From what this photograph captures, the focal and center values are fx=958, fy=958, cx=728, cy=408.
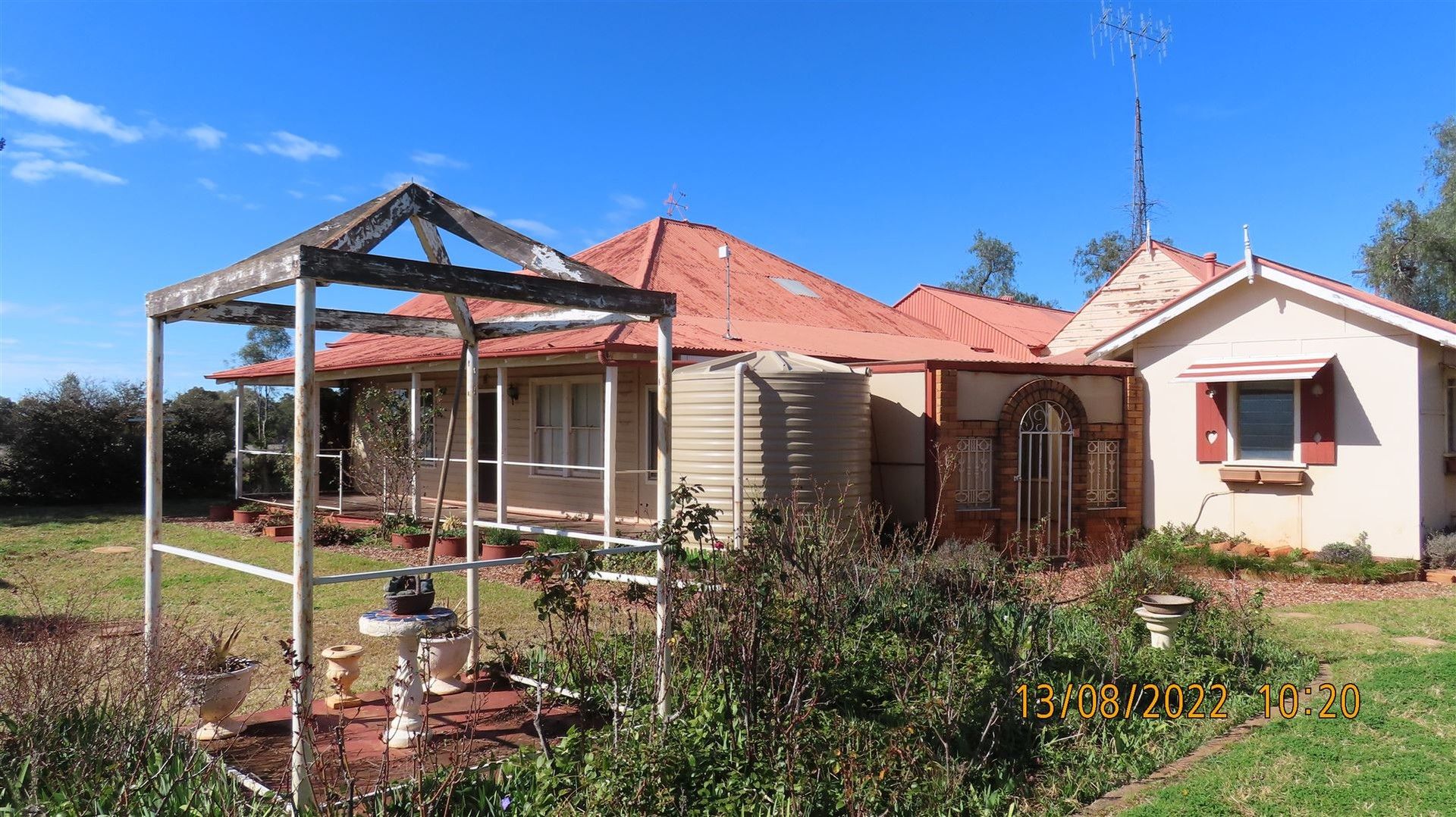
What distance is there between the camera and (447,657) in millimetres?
5328

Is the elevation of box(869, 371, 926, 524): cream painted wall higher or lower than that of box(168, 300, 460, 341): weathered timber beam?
lower

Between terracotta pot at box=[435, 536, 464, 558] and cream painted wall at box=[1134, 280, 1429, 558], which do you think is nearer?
cream painted wall at box=[1134, 280, 1429, 558]

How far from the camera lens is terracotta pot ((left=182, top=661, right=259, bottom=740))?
453 cm

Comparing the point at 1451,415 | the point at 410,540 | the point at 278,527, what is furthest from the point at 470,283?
the point at 1451,415

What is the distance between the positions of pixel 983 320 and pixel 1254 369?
13.7 metres

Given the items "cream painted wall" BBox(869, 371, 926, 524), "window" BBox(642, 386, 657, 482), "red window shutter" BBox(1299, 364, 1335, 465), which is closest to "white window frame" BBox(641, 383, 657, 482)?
"window" BBox(642, 386, 657, 482)

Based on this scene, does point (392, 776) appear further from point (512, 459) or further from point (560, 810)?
point (512, 459)

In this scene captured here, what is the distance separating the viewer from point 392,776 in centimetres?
412

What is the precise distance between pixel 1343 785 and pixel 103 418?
22972 mm

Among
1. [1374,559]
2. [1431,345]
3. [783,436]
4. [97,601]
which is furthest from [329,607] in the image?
[1431,345]

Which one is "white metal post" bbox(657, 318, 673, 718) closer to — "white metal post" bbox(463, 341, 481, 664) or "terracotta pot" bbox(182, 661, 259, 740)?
"white metal post" bbox(463, 341, 481, 664)

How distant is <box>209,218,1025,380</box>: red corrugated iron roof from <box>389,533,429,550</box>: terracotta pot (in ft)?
8.96

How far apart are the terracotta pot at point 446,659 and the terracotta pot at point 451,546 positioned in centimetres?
712

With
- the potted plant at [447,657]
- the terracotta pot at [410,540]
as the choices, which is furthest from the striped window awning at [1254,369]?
the terracotta pot at [410,540]
